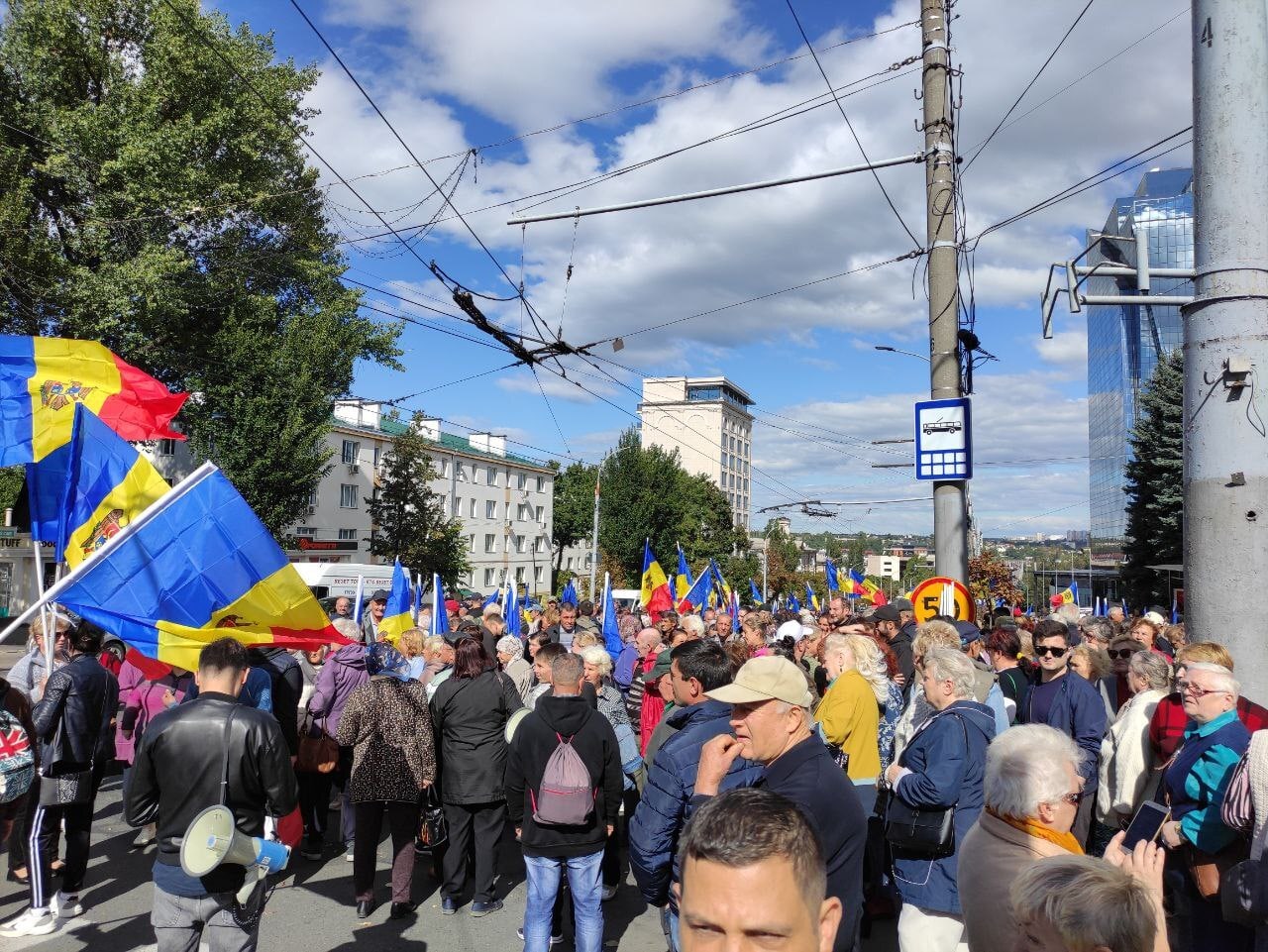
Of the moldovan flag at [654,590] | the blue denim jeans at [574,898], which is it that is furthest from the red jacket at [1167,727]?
the moldovan flag at [654,590]

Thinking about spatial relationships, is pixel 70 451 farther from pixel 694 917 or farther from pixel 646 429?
pixel 646 429

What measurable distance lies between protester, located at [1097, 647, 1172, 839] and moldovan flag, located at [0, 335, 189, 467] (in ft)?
19.9

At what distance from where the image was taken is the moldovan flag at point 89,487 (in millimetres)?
5191

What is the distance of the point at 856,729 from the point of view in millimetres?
4840

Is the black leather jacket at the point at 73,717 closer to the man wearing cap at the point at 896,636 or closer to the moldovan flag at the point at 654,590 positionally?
the man wearing cap at the point at 896,636

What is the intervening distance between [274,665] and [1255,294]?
6300 mm

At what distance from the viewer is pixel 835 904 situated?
1927 mm

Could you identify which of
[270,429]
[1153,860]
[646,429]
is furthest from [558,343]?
[646,429]

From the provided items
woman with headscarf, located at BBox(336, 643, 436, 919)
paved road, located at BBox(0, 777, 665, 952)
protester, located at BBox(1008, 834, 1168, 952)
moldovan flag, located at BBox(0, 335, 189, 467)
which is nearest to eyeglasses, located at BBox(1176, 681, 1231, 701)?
protester, located at BBox(1008, 834, 1168, 952)

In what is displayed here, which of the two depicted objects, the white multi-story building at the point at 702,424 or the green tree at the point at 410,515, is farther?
the white multi-story building at the point at 702,424

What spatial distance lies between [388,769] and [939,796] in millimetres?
3597

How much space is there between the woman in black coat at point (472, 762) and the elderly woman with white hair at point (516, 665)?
45.9 inches

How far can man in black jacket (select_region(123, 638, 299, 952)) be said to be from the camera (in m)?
3.95

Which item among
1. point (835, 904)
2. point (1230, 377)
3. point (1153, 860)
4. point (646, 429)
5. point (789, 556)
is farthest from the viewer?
point (646, 429)
